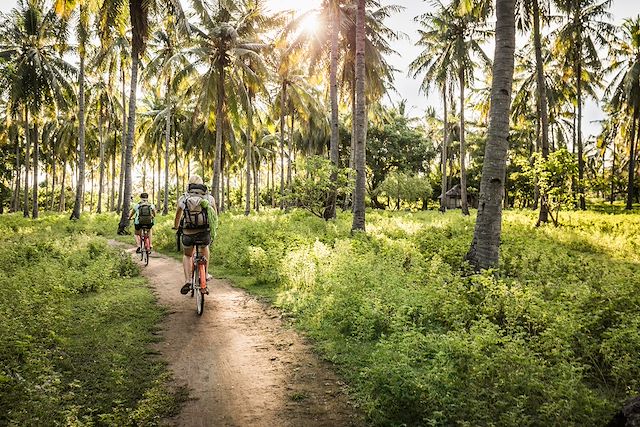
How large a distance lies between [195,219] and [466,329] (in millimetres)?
4407

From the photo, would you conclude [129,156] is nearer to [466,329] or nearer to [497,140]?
[497,140]

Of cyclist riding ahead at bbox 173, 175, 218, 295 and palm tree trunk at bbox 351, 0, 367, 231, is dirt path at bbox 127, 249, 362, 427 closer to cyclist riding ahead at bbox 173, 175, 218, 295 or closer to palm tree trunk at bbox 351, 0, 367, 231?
cyclist riding ahead at bbox 173, 175, 218, 295

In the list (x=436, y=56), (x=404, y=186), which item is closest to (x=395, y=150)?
(x=404, y=186)

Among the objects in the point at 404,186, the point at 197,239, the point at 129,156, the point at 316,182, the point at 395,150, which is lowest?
the point at 197,239

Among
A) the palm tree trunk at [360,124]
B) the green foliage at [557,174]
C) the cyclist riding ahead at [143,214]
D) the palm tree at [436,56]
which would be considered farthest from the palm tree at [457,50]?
the cyclist riding ahead at [143,214]

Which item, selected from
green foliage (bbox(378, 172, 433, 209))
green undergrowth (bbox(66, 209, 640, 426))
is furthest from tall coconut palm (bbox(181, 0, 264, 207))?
green foliage (bbox(378, 172, 433, 209))

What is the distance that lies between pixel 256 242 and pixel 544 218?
13189 mm

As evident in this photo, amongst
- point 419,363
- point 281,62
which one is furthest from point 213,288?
point 281,62

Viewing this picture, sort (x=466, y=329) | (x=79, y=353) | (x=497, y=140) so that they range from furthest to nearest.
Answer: (x=497, y=140)
(x=466, y=329)
(x=79, y=353)

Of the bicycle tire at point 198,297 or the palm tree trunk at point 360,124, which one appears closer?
the bicycle tire at point 198,297

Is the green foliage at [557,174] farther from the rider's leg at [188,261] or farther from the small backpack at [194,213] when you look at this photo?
the rider's leg at [188,261]

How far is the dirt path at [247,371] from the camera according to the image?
3730 millimetres

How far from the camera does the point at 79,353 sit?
15.7 ft

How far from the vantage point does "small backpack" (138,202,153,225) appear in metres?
11.3
